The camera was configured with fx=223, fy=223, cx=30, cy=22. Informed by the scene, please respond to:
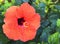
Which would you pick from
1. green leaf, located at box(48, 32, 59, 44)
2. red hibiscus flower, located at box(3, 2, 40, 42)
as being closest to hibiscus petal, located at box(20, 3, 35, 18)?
red hibiscus flower, located at box(3, 2, 40, 42)

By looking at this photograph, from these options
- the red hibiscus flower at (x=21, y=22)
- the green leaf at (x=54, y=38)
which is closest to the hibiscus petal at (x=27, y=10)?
the red hibiscus flower at (x=21, y=22)

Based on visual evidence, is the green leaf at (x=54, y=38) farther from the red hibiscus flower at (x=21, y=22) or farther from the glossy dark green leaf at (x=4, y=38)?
the glossy dark green leaf at (x=4, y=38)

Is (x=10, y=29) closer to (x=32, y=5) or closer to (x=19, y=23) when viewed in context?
(x=19, y=23)

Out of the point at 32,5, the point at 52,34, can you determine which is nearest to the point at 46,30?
the point at 52,34

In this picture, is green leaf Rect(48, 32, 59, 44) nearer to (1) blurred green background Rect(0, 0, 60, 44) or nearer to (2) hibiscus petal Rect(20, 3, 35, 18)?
(1) blurred green background Rect(0, 0, 60, 44)

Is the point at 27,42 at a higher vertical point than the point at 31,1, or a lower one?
lower

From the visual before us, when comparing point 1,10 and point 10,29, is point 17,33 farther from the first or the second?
point 1,10

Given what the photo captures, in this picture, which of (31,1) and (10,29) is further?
(31,1)
